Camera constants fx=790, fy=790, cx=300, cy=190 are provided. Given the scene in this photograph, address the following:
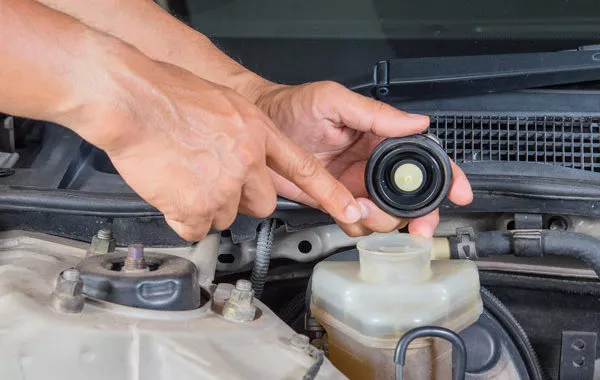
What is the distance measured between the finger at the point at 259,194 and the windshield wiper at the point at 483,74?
427 mm

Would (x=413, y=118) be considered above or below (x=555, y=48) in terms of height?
below

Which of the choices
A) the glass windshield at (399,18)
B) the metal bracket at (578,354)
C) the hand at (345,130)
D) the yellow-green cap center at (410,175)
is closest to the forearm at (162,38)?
the hand at (345,130)

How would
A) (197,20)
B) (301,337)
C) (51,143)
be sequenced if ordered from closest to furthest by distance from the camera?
1. (301,337)
2. (51,143)
3. (197,20)

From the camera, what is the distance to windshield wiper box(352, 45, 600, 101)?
1307 mm

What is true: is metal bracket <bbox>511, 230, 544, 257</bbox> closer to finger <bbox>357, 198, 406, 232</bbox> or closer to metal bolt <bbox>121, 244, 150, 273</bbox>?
finger <bbox>357, 198, 406, 232</bbox>

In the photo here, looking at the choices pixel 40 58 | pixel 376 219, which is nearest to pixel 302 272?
pixel 376 219

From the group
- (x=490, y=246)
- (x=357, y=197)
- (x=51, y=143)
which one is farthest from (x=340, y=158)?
(x=51, y=143)

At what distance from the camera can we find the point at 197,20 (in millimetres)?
1529

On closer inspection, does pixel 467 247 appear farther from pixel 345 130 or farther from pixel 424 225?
pixel 345 130

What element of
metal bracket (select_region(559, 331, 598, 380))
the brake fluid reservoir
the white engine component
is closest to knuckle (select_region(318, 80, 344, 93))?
the brake fluid reservoir

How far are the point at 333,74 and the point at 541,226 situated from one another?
18.8 inches

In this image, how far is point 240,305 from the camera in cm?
99

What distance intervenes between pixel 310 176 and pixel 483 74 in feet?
1.49

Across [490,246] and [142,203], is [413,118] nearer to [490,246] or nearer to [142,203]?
[490,246]
